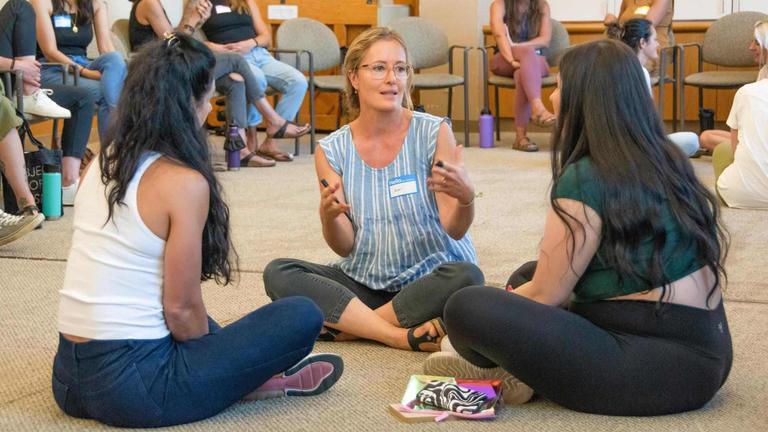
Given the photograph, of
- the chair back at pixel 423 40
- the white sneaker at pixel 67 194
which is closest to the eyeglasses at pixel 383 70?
the white sneaker at pixel 67 194

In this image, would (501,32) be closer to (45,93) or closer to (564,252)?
(45,93)

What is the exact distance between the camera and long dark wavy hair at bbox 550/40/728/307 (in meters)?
2.23

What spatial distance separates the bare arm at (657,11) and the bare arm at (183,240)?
6292 mm

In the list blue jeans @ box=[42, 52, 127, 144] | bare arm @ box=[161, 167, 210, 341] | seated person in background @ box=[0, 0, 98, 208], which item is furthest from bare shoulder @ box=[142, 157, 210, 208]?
blue jeans @ box=[42, 52, 127, 144]

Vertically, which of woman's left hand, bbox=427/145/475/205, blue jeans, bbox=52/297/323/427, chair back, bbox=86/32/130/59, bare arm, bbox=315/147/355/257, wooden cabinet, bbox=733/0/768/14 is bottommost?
blue jeans, bbox=52/297/323/427

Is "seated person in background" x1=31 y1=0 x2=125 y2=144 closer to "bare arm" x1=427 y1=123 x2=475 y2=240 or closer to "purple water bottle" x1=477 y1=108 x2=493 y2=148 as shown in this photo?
"purple water bottle" x1=477 y1=108 x2=493 y2=148

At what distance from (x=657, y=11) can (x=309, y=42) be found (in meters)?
2.53

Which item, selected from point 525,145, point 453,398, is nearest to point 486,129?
point 525,145

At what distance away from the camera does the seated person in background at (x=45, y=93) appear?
5.45 m

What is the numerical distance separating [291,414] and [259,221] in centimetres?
277

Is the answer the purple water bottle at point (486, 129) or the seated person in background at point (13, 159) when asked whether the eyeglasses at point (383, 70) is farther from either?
the purple water bottle at point (486, 129)

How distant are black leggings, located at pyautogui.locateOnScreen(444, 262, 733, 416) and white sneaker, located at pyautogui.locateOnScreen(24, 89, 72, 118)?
3.64 meters

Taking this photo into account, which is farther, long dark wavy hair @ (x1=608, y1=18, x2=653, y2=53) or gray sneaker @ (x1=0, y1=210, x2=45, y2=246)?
long dark wavy hair @ (x1=608, y1=18, x2=653, y2=53)

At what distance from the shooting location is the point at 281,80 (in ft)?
24.8
